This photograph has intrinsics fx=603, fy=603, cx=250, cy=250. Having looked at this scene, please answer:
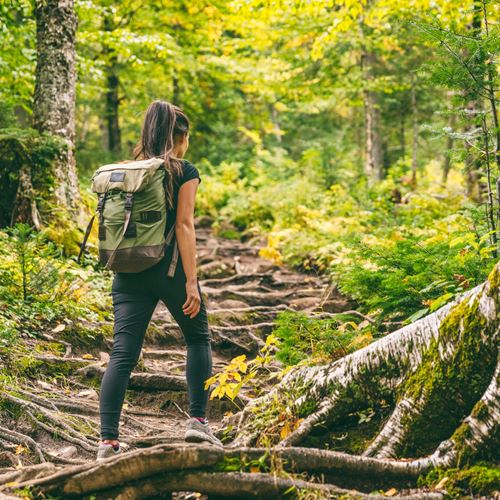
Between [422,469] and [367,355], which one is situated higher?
[367,355]

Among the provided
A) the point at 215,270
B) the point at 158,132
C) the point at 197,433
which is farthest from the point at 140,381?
the point at 215,270

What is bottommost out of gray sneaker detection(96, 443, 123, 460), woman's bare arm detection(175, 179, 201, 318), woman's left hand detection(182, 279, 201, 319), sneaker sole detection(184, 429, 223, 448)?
sneaker sole detection(184, 429, 223, 448)

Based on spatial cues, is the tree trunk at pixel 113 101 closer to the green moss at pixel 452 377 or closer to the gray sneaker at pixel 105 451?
the gray sneaker at pixel 105 451

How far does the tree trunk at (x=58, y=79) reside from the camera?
903cm

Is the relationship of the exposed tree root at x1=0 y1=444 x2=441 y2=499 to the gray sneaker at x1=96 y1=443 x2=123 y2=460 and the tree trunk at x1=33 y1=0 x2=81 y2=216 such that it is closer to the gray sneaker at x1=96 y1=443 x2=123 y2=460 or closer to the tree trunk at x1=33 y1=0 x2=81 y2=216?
the gray sneaker at x1=96 y1=443 x2=123 y2=460

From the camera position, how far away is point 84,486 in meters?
3.01

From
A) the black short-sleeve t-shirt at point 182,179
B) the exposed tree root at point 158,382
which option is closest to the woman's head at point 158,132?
the black short-sleeve t-shirt at point 182,179

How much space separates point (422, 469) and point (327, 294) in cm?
513

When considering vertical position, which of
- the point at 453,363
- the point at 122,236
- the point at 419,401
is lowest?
the point at 419,401

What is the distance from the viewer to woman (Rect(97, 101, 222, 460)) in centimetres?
385

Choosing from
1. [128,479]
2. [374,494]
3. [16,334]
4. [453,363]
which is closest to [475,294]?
[453,363]

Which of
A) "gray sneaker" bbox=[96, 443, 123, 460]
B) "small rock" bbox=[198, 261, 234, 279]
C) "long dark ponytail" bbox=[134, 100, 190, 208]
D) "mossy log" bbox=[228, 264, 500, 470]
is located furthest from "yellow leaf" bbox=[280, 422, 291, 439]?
"small rock" bbox=[198, 261, 234, 279]

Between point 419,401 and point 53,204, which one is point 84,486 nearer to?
point 419,401

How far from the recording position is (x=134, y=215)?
3.91m
